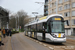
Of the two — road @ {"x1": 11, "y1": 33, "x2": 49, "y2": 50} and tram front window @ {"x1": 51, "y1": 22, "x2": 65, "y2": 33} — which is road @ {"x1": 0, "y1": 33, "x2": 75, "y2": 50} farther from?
tram front window @ {"x1": 51, "y1": 22, "x2": 65, "y2": 33}

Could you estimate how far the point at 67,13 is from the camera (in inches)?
1897

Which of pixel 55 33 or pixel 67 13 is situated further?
pixel 67 13

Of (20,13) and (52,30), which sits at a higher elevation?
(20,13)

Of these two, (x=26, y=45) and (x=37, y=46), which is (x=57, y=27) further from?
(x=26, y=45)

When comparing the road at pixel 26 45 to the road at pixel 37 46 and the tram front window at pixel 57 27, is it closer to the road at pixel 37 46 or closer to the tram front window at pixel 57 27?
the road at pixel 37 46

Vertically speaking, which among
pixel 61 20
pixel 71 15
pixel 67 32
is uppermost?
pixel 71 15

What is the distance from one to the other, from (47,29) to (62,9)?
124ft

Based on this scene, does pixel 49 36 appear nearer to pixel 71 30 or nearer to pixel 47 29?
pixel 47 29

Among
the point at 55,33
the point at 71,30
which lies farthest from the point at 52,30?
the point at 71,30

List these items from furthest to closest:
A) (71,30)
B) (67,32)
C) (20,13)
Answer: (20,13) → (67,32) → (71,30)

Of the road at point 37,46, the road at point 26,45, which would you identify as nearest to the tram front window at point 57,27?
the road at point 37,46

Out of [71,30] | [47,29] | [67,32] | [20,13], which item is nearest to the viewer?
[47,29]

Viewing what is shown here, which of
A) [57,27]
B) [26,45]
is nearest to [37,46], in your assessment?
[26,45]

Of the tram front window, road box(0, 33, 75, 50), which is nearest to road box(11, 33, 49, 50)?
road box(0, 33, 75, 50)
